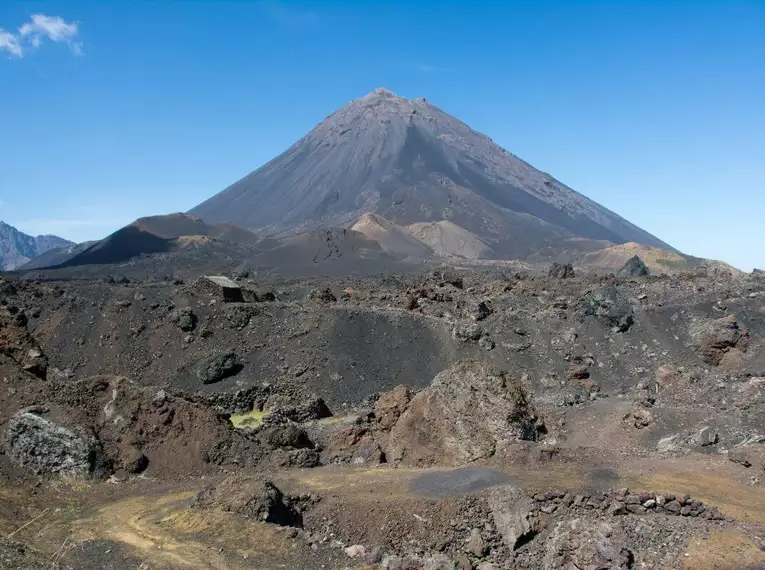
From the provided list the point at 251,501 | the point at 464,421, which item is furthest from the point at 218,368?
the point at 251,501

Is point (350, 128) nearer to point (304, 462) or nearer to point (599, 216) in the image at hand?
point (599, 216)

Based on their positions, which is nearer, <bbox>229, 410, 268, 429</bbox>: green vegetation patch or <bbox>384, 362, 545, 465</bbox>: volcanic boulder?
<bbox>384, 362, 545, 465</bbox>: volcanic boulder

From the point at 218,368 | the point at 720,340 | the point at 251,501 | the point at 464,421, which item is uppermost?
the point at 720,340

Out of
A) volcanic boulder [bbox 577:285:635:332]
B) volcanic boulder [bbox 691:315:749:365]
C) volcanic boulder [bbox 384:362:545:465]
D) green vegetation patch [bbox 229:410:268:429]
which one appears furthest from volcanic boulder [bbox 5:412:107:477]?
volcanic boulder [bbox 691:315:749:365]

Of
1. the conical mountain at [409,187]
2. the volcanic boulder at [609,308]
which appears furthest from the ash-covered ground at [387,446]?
the conical mountain at [409,187]

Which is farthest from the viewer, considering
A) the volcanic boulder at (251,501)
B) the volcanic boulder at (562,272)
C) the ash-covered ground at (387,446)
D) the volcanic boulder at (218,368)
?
the volcanic boulder at (562,272)

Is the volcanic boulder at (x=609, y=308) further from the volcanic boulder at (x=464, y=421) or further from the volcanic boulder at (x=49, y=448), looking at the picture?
the volcanic boulder at (x=49, y=448)

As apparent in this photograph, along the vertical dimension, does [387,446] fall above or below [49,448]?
below

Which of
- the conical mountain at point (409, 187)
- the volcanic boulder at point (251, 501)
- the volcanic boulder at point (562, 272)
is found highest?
the conical mountain at point (409, 187)

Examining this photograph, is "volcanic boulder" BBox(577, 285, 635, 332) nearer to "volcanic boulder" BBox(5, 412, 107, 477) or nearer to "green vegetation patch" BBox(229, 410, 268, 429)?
"green vegetation patch" BBox(229, 410, 268, 429)

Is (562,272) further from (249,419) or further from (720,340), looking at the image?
(249,419)
